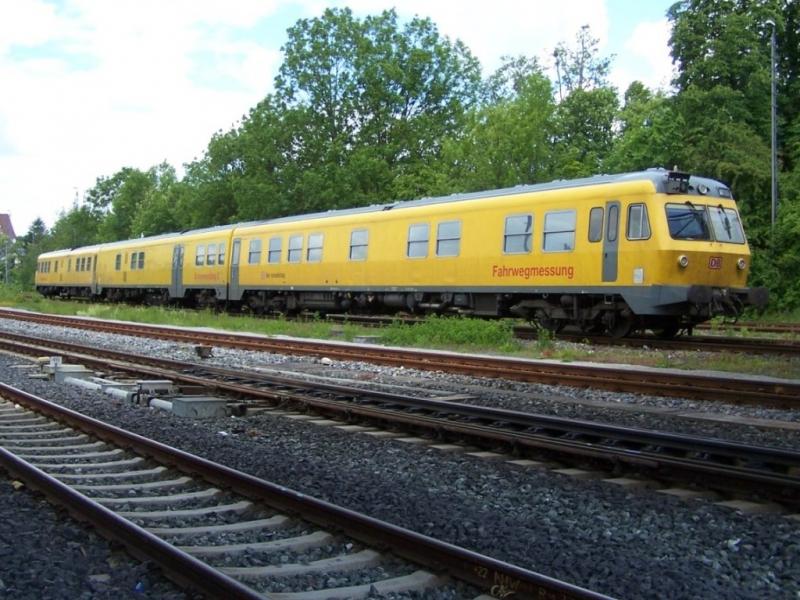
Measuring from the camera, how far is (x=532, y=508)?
5352 millimetres

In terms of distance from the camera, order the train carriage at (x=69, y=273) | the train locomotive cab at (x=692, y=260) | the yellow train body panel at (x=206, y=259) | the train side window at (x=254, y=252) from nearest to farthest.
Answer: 1. the train locomotive cab at (x=692, y=260)
2. the train side window at (x=254, y=252)
3. the yellow train body panel at (x=206, y=259)
4. the train carriage at (x=69, y=273)

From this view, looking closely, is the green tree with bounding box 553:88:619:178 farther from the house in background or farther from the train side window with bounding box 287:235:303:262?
the house in background

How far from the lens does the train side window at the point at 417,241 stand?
1962 centimetres

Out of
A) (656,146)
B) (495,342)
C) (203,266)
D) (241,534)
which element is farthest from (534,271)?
(656,146)

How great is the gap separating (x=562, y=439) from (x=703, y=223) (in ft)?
31.8

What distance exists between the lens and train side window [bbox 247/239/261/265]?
26186mm

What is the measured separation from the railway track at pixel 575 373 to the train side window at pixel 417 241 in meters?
4.01

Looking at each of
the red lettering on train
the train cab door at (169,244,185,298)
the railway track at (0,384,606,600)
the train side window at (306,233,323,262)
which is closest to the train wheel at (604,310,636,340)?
the red lettering on train

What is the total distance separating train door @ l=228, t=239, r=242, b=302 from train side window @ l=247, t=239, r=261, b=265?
0.68m

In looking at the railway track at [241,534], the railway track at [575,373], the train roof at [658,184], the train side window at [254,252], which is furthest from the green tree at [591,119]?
the railway track at [241,534]

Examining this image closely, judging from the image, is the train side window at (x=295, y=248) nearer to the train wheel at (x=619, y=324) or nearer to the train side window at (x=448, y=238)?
the train side window at (x=448, y=238)

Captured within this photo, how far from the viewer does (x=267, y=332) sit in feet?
68.9

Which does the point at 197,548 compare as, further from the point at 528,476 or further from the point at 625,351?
the point at 625,351

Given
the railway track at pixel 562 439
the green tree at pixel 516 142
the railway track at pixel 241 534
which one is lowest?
the railway track at pixel 241 534
